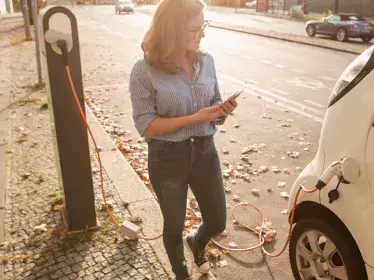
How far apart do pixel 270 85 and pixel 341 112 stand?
26.7 feet

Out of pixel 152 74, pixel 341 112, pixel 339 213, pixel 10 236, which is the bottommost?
pixel 10 236

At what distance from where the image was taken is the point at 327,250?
2.67 meters

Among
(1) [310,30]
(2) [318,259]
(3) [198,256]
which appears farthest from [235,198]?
(1) [310,30]

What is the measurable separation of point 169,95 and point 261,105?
642 cm

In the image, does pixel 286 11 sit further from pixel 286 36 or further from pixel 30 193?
pixel 30 193

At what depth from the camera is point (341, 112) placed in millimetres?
2484

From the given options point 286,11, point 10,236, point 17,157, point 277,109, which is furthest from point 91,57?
point 286,11

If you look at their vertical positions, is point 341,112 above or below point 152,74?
below

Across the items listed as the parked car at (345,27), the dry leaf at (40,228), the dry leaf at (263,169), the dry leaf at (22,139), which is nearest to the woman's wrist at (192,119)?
the dry leaf at (40,228)

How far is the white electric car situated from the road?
2.98 feet

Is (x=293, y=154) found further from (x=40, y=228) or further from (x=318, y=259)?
(x=40, y=228)

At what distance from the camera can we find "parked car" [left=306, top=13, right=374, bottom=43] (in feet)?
60.0

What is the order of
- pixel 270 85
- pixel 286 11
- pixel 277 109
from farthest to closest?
1. pixel 286 11
2. pixel 270 85
3. pixel 277 109

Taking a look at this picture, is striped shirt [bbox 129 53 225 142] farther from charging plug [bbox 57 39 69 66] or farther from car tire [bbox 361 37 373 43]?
car tire [bbox 361 37 373 43]
